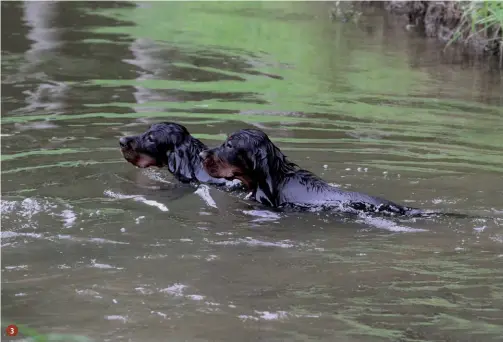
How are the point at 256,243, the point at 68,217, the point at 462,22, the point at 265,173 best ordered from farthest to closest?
the point at 462,22
the point at 265,173
the point at 68,217
the point at 256,243

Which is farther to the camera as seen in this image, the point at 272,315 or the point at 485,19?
the point at 485,19

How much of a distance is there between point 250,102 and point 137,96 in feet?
5.13

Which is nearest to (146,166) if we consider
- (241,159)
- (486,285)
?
(241,159)

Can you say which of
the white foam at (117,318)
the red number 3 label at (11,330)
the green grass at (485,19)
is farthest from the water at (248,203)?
the green grass at (485,19)

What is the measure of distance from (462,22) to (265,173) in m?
8.87

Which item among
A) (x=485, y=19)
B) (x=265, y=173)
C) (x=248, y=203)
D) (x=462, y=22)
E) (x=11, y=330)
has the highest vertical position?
(x=485, y=19)

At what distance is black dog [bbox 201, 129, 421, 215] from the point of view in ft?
23.3

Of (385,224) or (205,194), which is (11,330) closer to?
(385,224)

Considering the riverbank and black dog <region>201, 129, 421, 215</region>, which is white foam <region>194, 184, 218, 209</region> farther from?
the riverbank

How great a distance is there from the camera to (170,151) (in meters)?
8.20

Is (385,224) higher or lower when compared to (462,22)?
lower

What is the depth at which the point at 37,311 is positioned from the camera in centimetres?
479

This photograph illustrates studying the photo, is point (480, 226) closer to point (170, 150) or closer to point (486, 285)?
point (486, 285)

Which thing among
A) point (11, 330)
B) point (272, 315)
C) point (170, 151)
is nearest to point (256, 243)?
point (272, 315)
